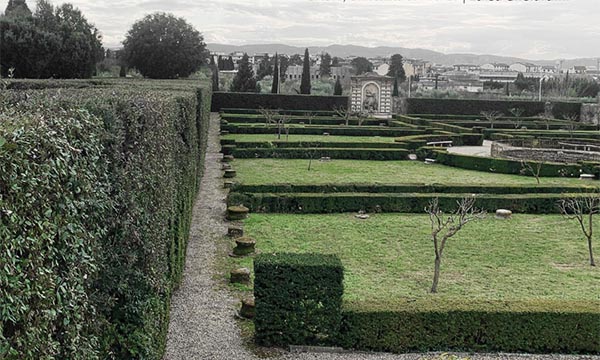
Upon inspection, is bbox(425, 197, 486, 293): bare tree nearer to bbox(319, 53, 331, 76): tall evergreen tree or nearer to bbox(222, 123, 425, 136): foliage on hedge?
bbox(222, 123, 425, 136): foliage on hedge

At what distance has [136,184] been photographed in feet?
19.1

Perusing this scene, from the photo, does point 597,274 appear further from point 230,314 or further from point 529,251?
point 230,314

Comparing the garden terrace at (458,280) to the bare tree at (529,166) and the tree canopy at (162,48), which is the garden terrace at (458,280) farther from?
the tree canopy at (162,48)

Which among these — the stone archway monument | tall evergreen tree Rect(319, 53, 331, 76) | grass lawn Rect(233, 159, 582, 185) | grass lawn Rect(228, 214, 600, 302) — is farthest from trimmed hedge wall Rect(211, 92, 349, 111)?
tall evergreen tree Rect(319, 53, 331, 76)

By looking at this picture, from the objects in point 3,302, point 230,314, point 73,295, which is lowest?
point 230,314

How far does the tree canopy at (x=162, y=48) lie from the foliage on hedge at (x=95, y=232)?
136 feet

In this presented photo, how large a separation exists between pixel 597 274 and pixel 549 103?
42.9m

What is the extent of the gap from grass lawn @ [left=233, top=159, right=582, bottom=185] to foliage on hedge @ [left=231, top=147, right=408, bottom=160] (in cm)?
66

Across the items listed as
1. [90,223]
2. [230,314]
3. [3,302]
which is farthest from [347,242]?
[3,302]

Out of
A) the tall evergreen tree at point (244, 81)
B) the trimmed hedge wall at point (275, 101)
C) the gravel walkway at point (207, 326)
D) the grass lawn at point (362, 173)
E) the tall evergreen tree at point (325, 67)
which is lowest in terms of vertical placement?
the gravel walkway at point (207, 326)

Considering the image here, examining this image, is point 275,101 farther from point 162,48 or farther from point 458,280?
point 458,280

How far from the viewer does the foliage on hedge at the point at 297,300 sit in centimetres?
834

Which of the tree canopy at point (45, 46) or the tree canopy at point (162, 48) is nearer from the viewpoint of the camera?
the tree canopy at point (45, 46)

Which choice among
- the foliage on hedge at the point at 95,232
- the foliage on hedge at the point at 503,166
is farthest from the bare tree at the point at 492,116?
the foliage on hedge at the point at 95,232
